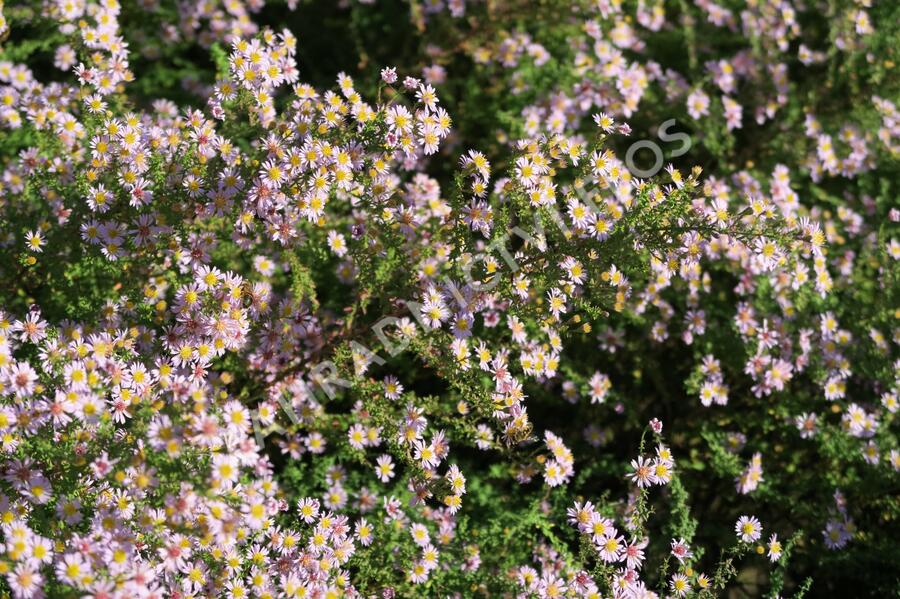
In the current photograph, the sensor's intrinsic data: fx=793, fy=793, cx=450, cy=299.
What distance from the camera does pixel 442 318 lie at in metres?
3.02

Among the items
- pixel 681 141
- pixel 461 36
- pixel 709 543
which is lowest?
pixel 709 543

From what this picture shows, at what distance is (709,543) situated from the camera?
3.82 meters

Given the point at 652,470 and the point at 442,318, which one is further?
the point at 652,470

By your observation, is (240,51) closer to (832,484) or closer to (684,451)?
(684,451)

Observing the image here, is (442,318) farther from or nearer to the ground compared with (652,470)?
farther from the ground

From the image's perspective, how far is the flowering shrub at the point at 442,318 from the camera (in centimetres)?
267

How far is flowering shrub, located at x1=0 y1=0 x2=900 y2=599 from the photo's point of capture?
2.67 m

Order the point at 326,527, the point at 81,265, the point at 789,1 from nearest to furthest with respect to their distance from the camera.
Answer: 1. the point at 326,527
2. the point at 81,265
3. the point at 789,1

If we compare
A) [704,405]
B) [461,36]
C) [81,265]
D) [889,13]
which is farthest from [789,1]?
[81,265]

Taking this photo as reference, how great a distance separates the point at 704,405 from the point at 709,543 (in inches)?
26.0

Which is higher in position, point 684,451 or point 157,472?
point 684,451

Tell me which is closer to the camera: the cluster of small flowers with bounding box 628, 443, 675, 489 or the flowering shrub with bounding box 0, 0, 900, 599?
the flowering shrub with bounding box 0, 0, 900, 599

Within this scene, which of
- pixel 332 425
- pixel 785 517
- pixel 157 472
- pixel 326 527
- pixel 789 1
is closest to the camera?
pixel 157 472

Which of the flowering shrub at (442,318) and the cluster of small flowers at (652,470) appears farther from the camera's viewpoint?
the cluster of small flowers at (652,470)
